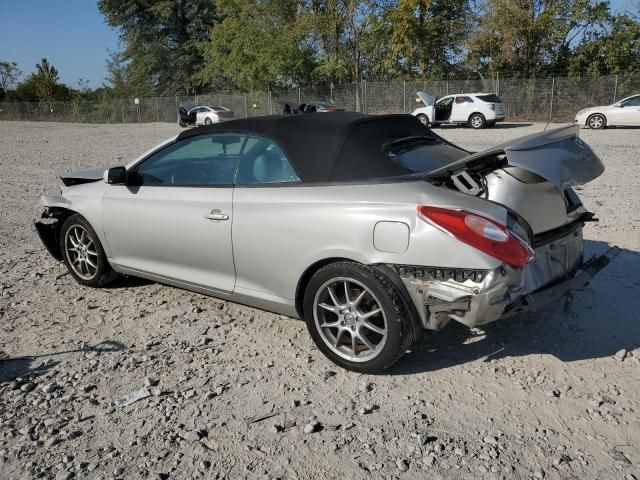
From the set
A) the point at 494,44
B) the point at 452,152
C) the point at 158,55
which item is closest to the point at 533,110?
the point at 494,44

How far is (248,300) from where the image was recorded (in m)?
3.80

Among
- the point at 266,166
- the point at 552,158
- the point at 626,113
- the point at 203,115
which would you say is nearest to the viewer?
the point at 552,158

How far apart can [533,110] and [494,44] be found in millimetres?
5866

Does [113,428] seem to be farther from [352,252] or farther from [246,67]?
[246,67]

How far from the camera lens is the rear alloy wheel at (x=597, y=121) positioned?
2116 cm

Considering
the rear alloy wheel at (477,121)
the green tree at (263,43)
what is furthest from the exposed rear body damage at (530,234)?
the green tree at (263,43)

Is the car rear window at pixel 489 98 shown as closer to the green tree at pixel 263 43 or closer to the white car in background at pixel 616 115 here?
the white car in background at pixel 616 115

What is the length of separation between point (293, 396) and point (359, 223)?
1.07 m

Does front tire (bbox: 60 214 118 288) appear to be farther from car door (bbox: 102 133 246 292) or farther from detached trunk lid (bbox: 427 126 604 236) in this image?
detached trunk lid (bbox: 427 126 604 236)

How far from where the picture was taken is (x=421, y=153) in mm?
3740

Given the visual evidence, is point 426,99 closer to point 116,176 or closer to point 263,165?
point 116,176

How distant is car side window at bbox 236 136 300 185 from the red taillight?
43.8 inches

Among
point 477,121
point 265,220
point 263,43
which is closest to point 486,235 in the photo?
point 265,220

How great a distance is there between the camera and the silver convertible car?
9.57ft
